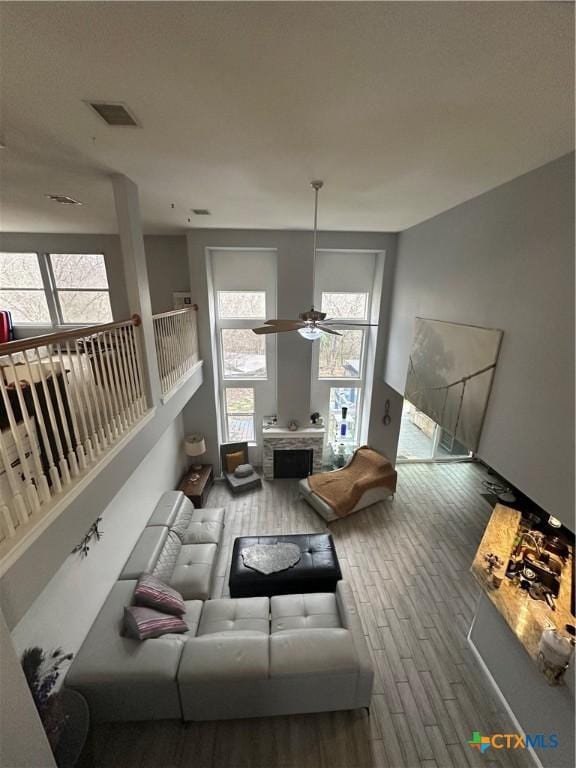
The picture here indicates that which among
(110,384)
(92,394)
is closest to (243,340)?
(110,384)

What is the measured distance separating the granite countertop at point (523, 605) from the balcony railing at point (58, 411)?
150 inches

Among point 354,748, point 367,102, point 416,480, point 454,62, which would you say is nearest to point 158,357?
point 367,102

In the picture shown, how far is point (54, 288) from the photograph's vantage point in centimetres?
527

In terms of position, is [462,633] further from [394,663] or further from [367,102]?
[367,102]

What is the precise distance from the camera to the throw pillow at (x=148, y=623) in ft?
8.60

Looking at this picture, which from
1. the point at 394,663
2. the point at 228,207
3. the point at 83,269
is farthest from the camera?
the point at 83,269

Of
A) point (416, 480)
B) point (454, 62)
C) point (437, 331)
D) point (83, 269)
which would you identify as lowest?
point (416, 480)

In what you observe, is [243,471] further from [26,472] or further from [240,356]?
[26,472]

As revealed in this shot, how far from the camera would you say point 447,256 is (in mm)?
3340

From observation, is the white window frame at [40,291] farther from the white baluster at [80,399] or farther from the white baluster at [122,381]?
the white baluster at [80,399]

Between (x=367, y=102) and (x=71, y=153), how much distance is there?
2.15 metres

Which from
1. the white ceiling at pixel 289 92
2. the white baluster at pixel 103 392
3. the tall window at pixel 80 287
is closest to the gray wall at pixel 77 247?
the tall window at pixel 80 287

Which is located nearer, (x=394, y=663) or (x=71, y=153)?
(x=71, y=153)

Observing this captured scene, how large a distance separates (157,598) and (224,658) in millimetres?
970
